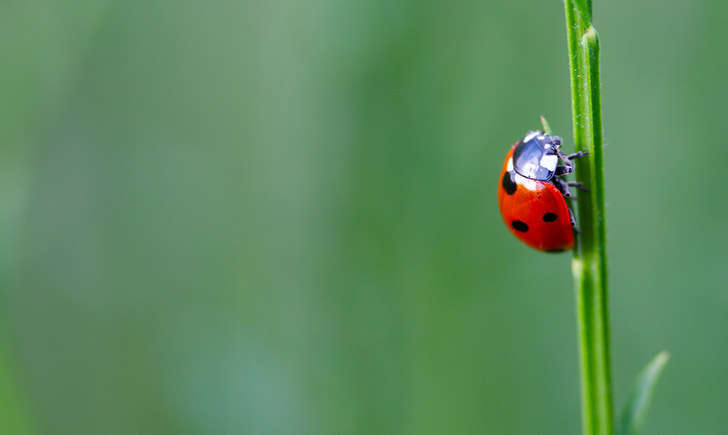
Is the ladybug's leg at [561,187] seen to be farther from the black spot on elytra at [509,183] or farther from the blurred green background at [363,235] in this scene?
the blurred green background at [363,235]

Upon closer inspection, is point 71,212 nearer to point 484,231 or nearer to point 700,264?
point 484,231

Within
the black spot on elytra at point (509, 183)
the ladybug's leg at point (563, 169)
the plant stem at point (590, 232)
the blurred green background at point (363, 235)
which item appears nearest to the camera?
the plant stem at point (590, 232)

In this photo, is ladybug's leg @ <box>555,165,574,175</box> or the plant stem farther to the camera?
ladybug's leg @ <box>555,165,574,175</box>

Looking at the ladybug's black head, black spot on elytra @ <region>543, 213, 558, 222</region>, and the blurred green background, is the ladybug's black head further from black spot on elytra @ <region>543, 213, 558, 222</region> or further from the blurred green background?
the blurred green background

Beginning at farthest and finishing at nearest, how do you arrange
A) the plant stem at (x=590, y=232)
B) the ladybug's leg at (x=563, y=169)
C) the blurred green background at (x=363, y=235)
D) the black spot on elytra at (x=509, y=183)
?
1. the blurred green background at (x=363, y=235)
2. the black spot on elytra at (x=509, y=183)
3. the ladybug's leg at (x=563, y=169)
4. the plant stem at (x=590, y=232)

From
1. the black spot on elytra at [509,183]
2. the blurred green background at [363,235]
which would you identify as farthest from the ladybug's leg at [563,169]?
the blurred green background at [363,235]

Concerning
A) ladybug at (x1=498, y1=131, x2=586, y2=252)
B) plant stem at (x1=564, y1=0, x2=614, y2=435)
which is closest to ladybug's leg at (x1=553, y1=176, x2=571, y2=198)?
ladybug at (x1=498, y1=131, x2=586, y2=252)
